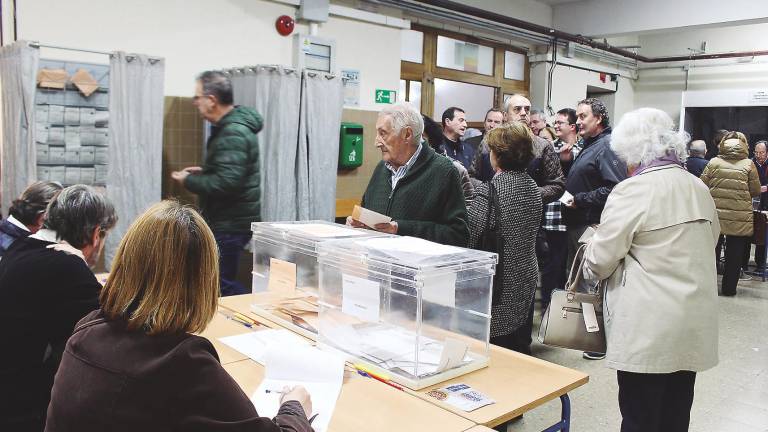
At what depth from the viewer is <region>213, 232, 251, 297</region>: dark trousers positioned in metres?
3.51

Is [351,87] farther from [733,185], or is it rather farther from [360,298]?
[360,298]

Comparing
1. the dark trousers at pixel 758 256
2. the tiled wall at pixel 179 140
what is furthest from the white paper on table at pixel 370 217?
the dark trousers at pixel 758 256

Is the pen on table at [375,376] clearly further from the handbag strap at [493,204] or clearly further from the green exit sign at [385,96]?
the green exit sign at [385,96]

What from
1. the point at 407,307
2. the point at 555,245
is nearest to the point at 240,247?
the point at 407,307

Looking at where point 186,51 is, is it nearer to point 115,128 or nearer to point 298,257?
point 115,128

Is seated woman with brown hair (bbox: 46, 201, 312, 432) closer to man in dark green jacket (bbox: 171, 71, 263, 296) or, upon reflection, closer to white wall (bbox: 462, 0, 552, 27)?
man in dark green jacket (bbox: 171, 71, 263, 296)

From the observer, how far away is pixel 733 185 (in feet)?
20.4

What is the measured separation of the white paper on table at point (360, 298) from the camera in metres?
1.79

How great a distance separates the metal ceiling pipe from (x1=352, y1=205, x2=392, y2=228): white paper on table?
4.21 metres

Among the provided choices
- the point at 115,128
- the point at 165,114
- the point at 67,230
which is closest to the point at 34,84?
the point at 115,128

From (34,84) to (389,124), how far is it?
7.36ft

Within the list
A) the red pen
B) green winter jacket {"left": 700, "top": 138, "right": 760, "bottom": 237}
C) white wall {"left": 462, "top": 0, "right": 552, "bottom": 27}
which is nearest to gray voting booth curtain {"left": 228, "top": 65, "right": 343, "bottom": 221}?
the red pen

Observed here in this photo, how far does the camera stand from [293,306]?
233 cm

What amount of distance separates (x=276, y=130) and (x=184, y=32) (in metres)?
1.09
